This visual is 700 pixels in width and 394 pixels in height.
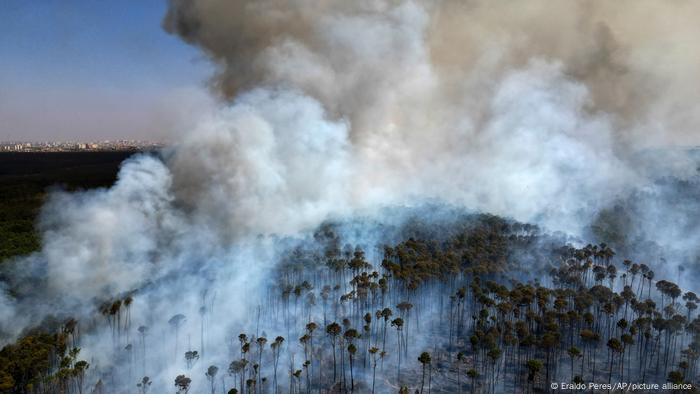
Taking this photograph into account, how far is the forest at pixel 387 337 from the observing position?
42000 mm

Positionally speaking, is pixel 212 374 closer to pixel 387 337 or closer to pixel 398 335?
pixel 387 337

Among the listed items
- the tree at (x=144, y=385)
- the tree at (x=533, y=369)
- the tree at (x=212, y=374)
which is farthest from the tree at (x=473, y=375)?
the tree at (x=144, y=385)

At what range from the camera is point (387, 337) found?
52250mm

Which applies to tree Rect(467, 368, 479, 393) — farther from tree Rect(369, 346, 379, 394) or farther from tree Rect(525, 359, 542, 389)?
tree Rect(369, 346, 379, 394)

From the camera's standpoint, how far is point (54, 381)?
40.0 metres

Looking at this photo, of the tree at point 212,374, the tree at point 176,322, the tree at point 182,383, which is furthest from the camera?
the tree at point 176,322

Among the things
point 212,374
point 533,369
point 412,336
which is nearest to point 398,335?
point 412,336

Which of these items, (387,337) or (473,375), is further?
(387,337)

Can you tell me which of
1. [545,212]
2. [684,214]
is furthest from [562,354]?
[684,214]

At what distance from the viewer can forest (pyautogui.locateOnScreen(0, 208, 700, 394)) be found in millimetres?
42000

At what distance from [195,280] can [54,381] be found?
57.5 ft

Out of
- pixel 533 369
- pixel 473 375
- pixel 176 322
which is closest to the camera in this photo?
pixel 473 375

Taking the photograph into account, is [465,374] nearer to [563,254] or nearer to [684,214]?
[563,254]

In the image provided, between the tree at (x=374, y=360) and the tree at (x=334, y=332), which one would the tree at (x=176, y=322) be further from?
the tree at (x=374, y=360)
